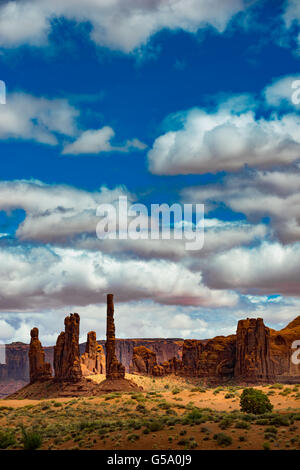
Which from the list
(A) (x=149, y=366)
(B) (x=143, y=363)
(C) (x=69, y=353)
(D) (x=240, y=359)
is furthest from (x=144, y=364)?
(C) (x=69, y=353)

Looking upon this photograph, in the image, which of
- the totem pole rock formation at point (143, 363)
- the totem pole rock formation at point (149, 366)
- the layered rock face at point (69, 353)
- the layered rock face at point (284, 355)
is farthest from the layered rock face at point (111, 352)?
the totem pole rock formation at point (143, 363)

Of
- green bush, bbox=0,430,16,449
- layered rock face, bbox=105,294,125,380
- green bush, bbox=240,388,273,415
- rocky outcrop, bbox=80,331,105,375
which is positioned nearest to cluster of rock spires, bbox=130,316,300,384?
rocky outcrop, bbox=80,331,105,375

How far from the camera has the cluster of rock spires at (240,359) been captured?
136 m

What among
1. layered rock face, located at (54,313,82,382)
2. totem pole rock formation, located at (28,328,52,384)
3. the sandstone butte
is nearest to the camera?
the sandstone butte

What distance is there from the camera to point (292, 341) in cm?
14850

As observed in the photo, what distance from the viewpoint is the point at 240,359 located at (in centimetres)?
14025

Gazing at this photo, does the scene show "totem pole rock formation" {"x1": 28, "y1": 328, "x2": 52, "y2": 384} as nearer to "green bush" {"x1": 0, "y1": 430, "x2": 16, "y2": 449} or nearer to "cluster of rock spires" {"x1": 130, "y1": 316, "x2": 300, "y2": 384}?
"cluster of rock spires" {"x1": 130, "y1": 316, "x2": 300, "y2": 384}

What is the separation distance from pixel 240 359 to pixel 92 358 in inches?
1652

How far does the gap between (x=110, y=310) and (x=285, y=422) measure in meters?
75.7

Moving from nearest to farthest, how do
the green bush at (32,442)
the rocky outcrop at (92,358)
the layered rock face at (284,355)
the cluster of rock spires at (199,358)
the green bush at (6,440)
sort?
the green bush at (32,442)
the green bush at (6,440)
the cluster of rock spires at (199,358)
the layered rock face at (284,355)
the rocky outcrop at (92,358)

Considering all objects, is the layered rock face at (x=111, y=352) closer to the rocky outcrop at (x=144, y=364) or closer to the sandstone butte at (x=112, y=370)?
the sandstone butte at (x=112, y=370)

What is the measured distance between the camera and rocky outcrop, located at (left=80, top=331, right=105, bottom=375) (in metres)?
151
